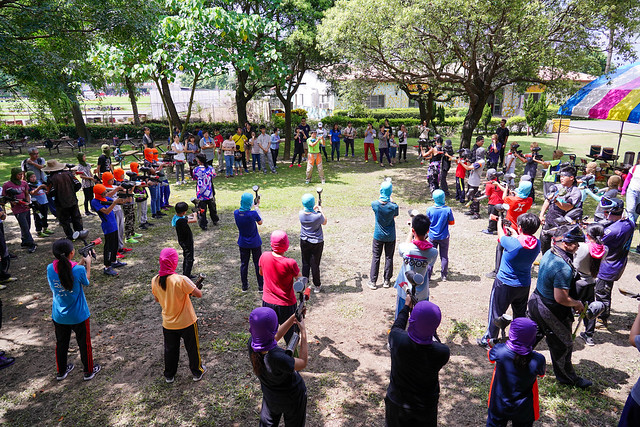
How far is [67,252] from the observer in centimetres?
448

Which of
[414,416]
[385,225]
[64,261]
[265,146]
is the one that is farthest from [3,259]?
[265,146]

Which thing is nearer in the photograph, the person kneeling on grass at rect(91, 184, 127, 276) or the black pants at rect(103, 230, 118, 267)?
the person kneeling on grass at rect(91, 184, 127, 276)

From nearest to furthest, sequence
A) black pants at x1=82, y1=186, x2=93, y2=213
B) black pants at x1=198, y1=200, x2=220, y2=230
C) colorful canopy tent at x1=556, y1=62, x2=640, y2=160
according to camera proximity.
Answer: black pants at x1=198, y1=200, x2=220, y2=230
black pants at x1=82, y1=186, x2=93, y2=213
colorful canopy tent at x1=556, y1=62, x2=640, y2=160

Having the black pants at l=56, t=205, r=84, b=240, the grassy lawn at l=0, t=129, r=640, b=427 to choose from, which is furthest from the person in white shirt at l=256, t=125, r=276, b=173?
the black pants at l=56, t=205, r=84, b=240

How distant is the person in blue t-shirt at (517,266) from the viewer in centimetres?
466

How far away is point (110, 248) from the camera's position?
7645mm

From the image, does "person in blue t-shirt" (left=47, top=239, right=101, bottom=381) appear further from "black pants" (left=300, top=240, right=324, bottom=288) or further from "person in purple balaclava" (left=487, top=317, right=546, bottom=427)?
"person in purple balaclava" (left=487, top=317, right=546, bottom=427)

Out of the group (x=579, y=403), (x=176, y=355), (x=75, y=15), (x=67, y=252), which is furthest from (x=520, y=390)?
(x=75, y=15)

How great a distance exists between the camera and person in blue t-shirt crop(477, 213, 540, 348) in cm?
466

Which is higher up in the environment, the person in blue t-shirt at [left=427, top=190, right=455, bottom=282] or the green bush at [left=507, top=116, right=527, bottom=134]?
the green bush at [left=507, top=116, right=527, bottom=134]

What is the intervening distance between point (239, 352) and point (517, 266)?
3.70 metres

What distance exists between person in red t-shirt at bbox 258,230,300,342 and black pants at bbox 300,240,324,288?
165 cm

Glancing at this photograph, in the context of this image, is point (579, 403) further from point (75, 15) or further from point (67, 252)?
point (75, 15)

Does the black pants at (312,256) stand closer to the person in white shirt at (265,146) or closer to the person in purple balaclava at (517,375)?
the person in purple balaclava at (517,375)
